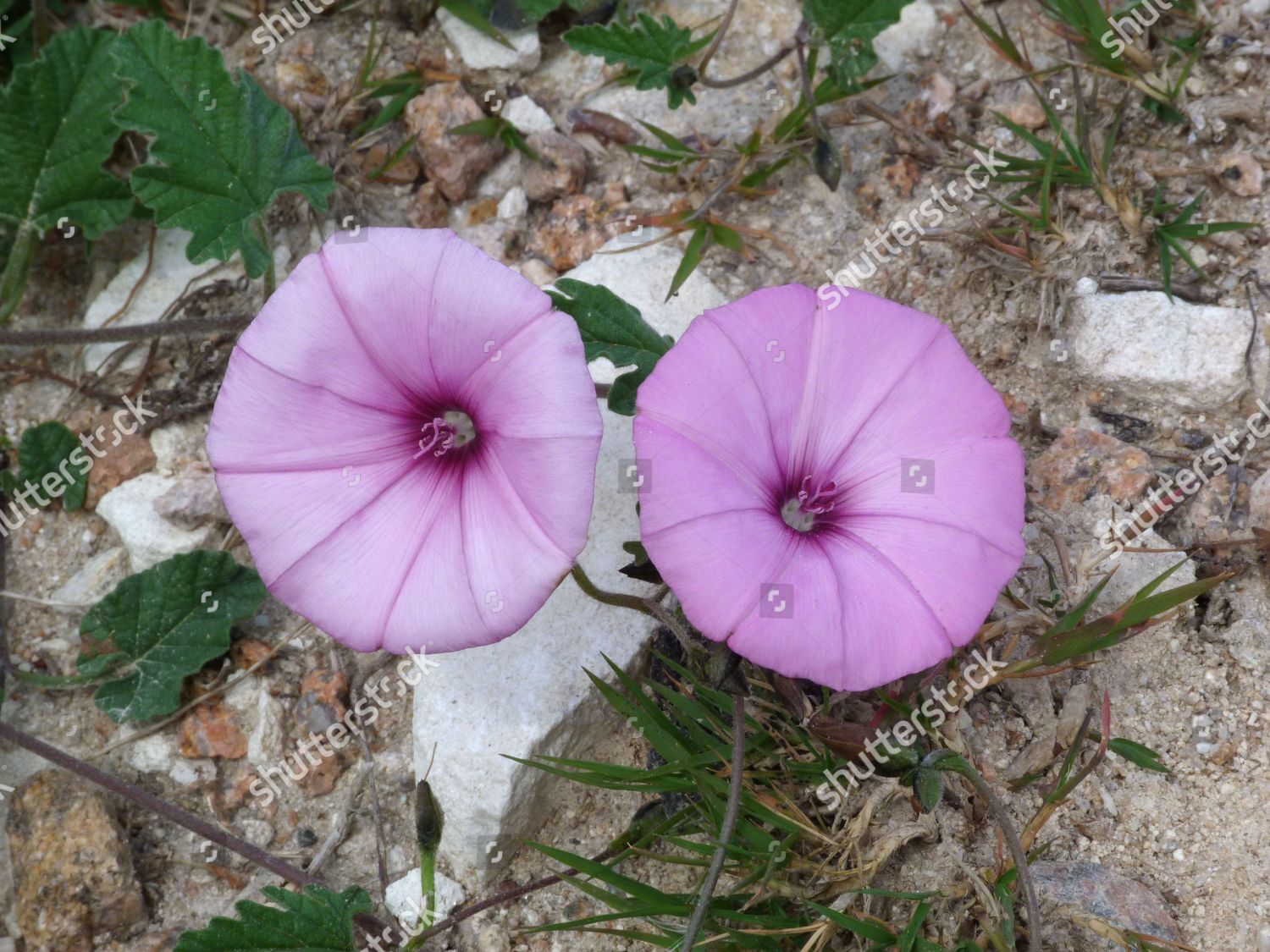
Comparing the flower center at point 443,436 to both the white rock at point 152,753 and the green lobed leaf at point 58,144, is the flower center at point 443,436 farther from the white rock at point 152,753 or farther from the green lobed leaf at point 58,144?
the green lobed leaf at point 58,144

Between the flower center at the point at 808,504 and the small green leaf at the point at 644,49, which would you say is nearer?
the flower center at the point at 808,504

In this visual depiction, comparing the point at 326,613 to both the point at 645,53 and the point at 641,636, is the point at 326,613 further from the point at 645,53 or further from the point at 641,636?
the point at 645,53

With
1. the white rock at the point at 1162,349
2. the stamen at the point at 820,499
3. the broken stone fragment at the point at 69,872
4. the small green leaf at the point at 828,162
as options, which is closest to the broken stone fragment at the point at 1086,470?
the white rock at the point at 1162,349

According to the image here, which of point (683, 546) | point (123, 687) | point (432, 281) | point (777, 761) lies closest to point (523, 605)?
point (683, 546)

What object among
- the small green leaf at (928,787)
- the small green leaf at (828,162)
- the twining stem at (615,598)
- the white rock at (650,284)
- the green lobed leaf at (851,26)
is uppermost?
the green lobed leaf at (851,26)

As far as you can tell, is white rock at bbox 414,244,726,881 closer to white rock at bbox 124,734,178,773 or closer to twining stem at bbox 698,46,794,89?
white rock at bbox 124,734,178,773

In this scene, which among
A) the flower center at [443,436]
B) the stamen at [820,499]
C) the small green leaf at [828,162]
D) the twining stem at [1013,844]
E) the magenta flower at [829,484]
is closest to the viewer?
the magenta flower at [829,484]
